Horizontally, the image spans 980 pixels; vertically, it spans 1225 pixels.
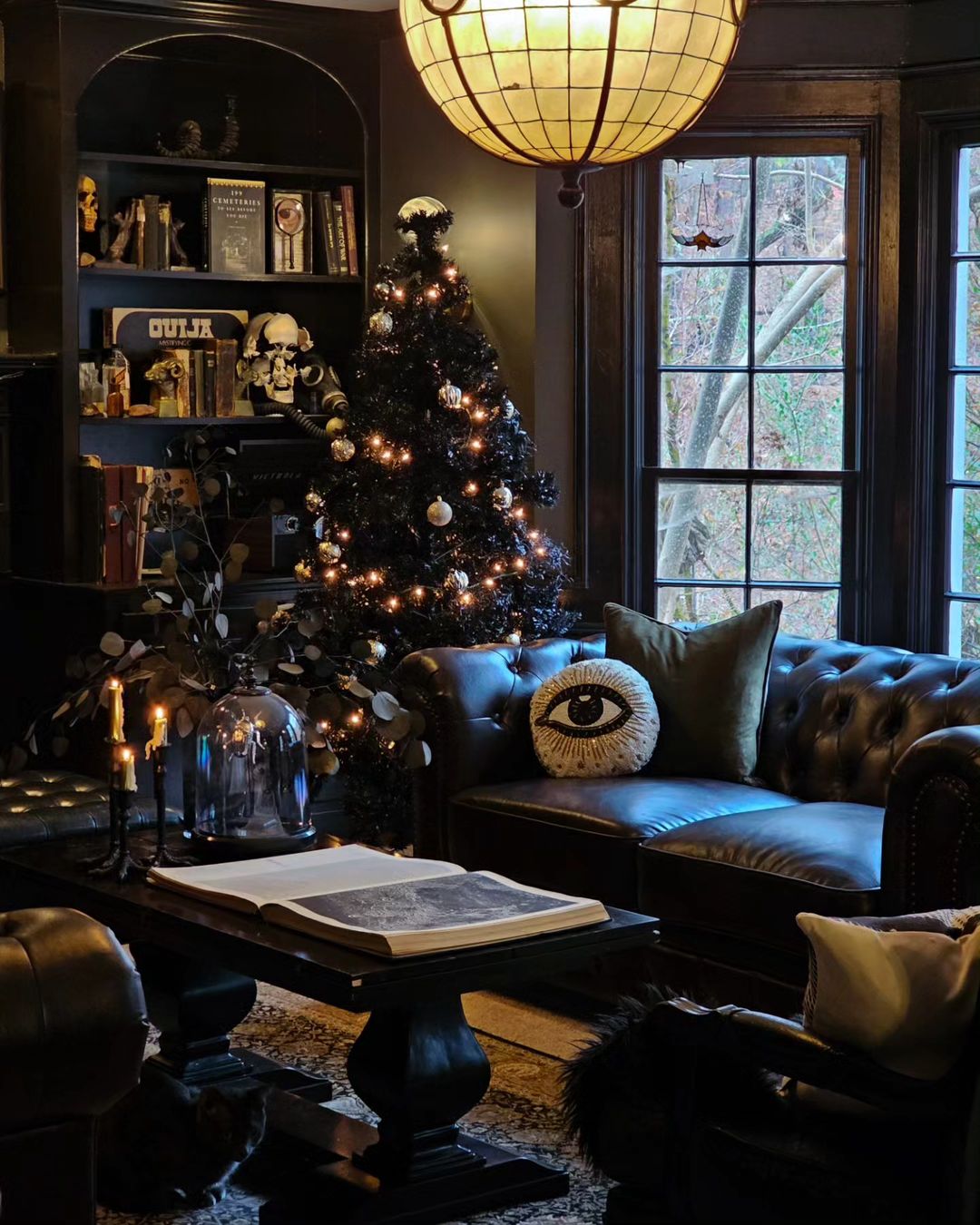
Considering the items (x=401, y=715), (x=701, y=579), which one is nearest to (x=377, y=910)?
(x=401, y=715)

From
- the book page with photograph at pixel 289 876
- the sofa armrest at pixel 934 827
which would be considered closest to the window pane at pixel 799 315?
the sofa armrest at pixel 934 827

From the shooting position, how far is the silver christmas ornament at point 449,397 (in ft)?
18.1

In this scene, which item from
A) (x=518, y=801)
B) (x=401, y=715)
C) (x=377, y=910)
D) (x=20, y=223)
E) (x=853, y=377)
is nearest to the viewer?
(x=377, y=910)

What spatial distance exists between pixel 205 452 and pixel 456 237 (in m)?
1.19

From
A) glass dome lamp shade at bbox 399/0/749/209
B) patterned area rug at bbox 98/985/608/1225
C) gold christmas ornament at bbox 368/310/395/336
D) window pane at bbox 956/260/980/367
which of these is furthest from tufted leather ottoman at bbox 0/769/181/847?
window pane at bbox 956/260/980/367

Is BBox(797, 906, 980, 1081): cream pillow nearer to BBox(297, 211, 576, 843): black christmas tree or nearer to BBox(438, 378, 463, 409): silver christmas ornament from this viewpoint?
BBox(297, 211, 576, 843): black christmas tree

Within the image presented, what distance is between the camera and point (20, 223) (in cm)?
591

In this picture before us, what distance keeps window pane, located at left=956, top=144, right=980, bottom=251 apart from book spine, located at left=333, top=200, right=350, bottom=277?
221 centimetres

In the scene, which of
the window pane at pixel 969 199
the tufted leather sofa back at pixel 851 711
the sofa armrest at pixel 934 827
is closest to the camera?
the sofa armrest at pixel 934 827

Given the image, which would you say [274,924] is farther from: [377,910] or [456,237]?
[456,237]

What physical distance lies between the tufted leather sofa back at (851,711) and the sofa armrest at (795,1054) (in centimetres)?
203

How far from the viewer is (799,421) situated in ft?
18.5

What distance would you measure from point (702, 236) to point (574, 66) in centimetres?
274

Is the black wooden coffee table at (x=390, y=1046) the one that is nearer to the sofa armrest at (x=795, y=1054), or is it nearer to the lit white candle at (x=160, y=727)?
the lit white candle at (x=160, y=727)
